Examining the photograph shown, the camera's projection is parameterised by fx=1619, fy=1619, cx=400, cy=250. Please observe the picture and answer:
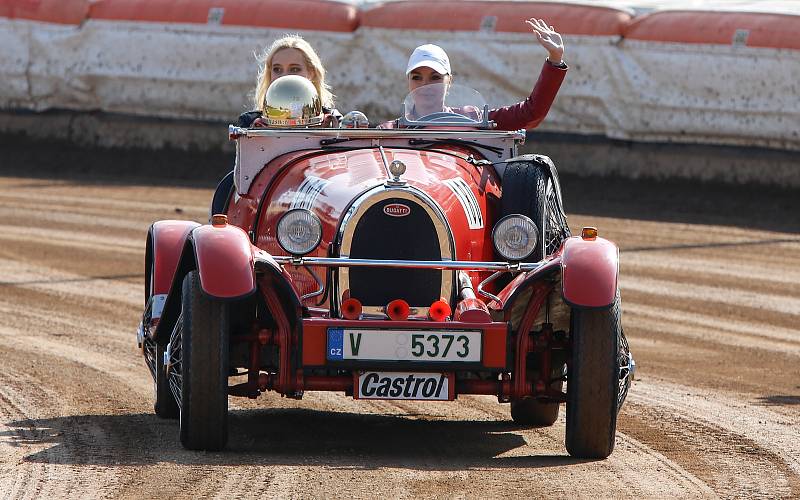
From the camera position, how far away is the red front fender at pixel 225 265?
6.92m

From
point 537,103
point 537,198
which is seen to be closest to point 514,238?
point 537,198

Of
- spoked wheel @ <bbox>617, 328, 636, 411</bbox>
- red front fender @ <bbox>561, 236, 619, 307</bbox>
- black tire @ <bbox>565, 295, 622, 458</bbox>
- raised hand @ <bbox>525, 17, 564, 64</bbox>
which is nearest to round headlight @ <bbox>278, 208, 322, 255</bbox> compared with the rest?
red front fender @ <bbox>561, 236, 619, 307</bbox>

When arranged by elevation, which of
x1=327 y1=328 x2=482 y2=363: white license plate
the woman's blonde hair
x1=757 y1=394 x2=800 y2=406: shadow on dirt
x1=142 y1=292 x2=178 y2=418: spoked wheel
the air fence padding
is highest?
the air fence padding

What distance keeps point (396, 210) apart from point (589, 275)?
0.97 metres

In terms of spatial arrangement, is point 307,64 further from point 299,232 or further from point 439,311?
point 439,311

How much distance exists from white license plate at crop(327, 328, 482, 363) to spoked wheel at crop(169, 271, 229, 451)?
48 cm

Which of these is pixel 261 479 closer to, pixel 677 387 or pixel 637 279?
pixel 677 387

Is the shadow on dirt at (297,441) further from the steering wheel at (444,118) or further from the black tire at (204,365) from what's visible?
the steering wheel at (444,118)

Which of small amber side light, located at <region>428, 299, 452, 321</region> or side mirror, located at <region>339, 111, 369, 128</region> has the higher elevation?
side mirror, located at <region>339, 111, 369, 128</region>

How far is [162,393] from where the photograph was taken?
8031 mm

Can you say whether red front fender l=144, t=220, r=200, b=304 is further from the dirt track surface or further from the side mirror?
the side mirror

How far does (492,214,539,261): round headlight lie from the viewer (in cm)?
761

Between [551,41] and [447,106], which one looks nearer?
[447,106]

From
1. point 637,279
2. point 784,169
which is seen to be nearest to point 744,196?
point 784,169
